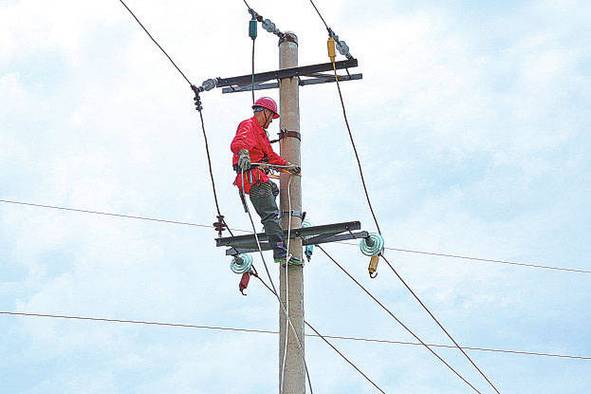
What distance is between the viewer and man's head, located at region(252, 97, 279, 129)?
8.90 m

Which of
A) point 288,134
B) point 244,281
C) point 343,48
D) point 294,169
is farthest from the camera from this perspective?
point 343,48

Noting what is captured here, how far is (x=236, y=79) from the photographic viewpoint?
9.22 metres

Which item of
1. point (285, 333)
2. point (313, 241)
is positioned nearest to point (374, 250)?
point (313, 241)

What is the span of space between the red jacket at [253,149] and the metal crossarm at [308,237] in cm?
46

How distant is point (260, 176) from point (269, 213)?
13.5 inches

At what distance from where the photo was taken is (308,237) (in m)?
8.45

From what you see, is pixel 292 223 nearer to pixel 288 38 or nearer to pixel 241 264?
pixel 241 264

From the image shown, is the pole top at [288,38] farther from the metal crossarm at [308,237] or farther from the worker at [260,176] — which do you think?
the metal crossarm at [308,237]

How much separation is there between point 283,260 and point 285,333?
2.29 ft

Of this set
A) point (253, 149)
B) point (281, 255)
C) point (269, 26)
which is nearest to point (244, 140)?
point (253, 149)

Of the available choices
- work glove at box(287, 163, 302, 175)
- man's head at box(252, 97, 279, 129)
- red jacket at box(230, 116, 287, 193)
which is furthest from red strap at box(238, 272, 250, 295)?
man's head at box(252, 97, 279, 129)

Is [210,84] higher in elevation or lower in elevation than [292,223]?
higher

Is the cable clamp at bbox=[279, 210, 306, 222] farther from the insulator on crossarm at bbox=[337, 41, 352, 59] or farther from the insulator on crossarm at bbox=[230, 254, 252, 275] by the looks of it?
the insulator on crossarm at bbox=[337, 41, 352, 59]

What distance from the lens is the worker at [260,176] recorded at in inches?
330
